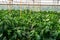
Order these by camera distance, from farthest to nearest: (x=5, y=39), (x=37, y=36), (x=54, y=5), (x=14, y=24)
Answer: (x=54, y=5), (x=14, y=24), (x=5, y=39), (x=37, y=36)

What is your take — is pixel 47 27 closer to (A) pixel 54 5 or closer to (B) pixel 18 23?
(B) pixel 18 23

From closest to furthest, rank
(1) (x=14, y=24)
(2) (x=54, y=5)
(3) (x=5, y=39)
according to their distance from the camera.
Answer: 1. (3) (x=5, y=39)
2. (1) (x=14, y=24)
3. (2) (x=54, y=5)

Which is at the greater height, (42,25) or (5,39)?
(42,25)

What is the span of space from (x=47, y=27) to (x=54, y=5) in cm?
496

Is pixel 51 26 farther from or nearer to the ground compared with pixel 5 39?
farther from the ground

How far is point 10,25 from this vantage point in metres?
2.49

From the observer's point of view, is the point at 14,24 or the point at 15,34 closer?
the point at 15,34

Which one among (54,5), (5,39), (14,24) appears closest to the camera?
(5,39)

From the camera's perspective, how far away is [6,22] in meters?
2.49

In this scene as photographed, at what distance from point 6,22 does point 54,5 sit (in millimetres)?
4857

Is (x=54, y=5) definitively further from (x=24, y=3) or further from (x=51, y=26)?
(x=51, y=26)

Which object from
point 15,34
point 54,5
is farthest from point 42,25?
point 54,5

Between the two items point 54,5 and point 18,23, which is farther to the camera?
point 54,5

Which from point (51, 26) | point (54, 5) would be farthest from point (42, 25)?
point (54, 5)
